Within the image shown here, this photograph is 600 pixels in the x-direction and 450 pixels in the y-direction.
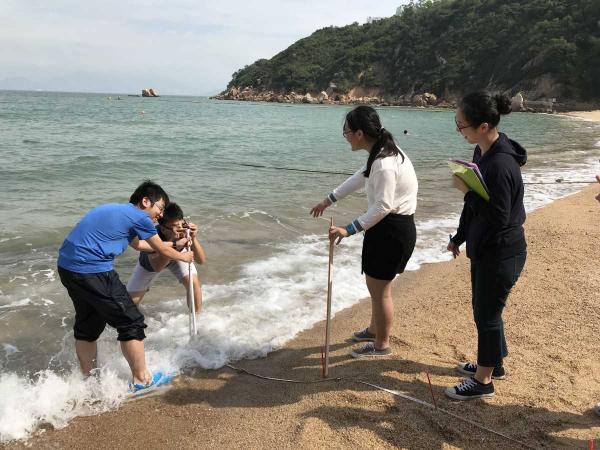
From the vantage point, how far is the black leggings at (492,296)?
9.79 ft

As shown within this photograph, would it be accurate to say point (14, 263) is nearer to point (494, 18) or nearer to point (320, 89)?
point (494, 18)

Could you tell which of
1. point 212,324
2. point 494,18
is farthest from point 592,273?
point 494,18

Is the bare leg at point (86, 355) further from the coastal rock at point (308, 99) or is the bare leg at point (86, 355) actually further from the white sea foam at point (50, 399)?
the coastal rock at point (308, 99)

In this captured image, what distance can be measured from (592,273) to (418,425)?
3.85 meters

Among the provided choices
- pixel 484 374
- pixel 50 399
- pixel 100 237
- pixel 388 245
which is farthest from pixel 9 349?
pixel 484 374

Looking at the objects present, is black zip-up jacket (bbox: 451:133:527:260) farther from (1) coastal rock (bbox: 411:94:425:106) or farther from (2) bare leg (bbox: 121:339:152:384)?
(1) coastal rock (bbox: 411:94:425:106)

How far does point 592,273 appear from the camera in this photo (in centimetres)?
570

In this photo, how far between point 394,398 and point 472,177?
1.70 meters

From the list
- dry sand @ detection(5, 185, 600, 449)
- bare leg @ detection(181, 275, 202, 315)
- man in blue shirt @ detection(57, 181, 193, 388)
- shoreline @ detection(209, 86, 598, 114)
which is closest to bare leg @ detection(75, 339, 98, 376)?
man in blue shirt @ detection(57, 181, 193, 388)

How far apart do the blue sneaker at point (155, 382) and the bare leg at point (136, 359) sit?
28mm

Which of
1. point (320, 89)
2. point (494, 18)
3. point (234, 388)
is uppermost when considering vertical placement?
point (494, 18)

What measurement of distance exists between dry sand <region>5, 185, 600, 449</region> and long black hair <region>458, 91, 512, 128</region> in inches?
77.0

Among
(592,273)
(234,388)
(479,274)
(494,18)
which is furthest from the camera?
(494,18)

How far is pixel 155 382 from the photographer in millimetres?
3648
